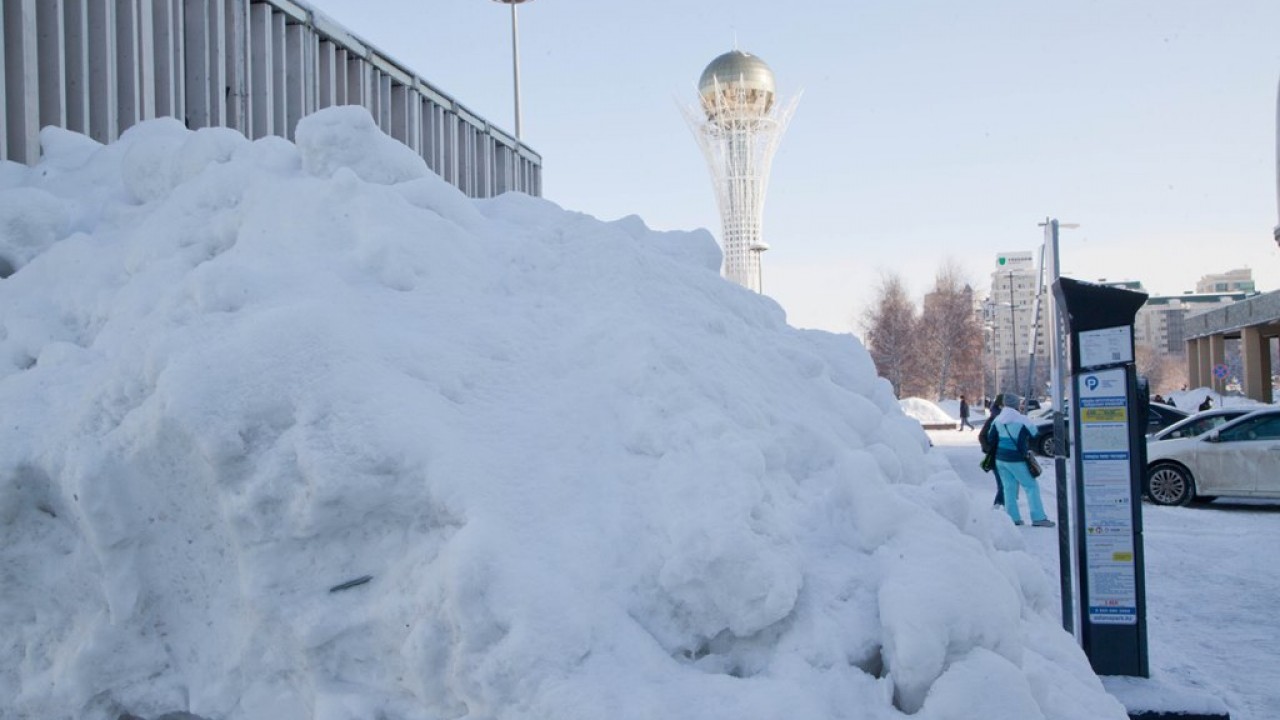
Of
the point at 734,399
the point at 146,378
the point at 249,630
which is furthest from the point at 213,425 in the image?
the point at 734,399

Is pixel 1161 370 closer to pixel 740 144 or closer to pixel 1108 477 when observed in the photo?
pixel 740 144

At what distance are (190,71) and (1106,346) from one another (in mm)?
6869

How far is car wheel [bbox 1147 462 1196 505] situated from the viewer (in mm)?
12000

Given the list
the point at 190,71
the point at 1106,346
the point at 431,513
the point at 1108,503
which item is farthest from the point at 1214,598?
the point at 190,71

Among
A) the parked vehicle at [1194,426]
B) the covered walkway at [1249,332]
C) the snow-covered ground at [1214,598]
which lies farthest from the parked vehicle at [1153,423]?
the covered walkway at [1249,332]

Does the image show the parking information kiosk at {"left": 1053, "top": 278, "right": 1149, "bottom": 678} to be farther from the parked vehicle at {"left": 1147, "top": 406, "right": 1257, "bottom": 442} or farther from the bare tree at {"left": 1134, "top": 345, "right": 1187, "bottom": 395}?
the bare tree at {"left": 1134, "top": 345, "right": 1187, "bottom": 395}

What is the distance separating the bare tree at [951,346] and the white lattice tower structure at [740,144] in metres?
10.7

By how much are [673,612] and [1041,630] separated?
1784 mm

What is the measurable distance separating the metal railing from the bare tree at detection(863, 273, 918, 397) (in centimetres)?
4181

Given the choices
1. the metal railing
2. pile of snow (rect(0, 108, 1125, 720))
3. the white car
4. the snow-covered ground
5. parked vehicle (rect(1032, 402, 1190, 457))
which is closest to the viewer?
pile of snow (rect(0, 108, 1125, 720))

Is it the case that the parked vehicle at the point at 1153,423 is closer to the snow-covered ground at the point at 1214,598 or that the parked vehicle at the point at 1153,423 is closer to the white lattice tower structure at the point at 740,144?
the snow-covered ground at the point at 1214,598

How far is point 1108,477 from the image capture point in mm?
4977

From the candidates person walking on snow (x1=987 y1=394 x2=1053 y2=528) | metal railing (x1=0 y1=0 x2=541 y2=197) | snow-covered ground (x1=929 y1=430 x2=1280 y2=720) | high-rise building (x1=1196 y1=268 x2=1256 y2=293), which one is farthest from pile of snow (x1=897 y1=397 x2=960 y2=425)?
high-rise building (x1=1196 y1=268 x2=1256 y2=293)

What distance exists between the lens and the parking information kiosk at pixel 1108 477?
4875 mm
